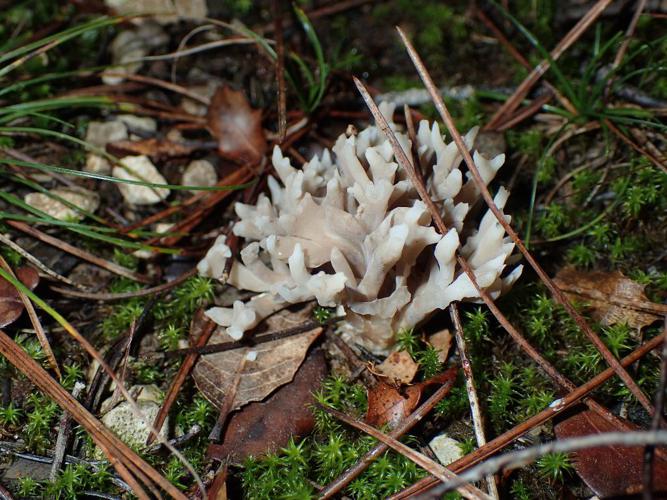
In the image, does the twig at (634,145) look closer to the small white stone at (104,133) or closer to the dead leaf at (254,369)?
the dead leaf at (254,369)


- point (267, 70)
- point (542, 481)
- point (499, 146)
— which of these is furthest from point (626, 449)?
point (267, 70)

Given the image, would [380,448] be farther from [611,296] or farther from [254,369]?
[611,296]

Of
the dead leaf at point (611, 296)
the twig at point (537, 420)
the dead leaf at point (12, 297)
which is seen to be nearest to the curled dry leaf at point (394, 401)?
the twig at point (537, 420)

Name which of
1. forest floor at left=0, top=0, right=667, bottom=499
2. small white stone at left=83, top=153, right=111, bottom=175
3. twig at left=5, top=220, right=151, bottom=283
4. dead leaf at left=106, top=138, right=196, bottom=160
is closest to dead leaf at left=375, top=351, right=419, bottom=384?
forest floor at left=0, top=0, right=667, bottom=499

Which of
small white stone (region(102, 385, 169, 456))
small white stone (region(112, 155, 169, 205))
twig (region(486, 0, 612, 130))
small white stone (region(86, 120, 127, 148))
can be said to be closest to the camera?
small white stone (region(102, 385, 169, 456))

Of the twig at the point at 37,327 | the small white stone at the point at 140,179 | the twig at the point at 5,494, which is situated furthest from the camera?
the small white stone at the point at 140,179

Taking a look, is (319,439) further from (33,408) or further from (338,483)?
(33,408)

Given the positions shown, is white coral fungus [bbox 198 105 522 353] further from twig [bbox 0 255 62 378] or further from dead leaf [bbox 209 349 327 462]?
twig [bbox 0 255 62 378]
